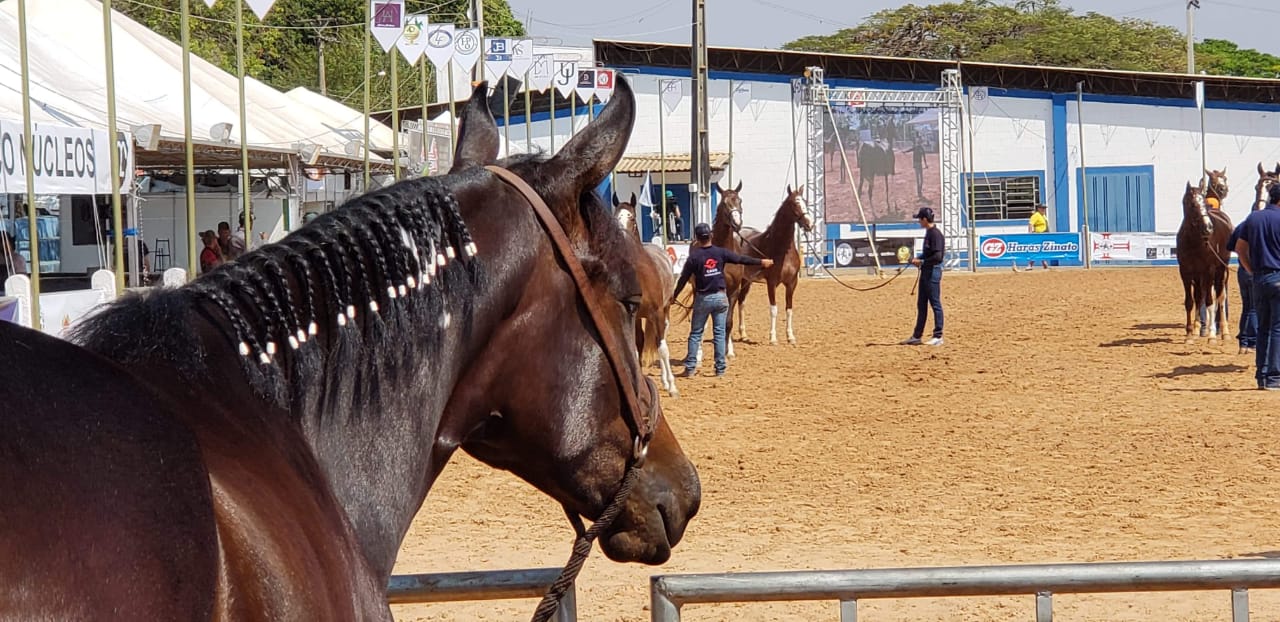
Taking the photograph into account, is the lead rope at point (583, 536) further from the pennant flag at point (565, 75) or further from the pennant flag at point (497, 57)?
the pennant flag at point (565, 75)

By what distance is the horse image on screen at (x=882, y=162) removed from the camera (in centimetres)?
4431

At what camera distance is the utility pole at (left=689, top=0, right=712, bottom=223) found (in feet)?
111

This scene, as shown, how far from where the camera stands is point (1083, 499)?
9312 mm

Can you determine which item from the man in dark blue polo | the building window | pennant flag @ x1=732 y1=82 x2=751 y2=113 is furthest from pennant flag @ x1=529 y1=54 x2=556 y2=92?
the building window

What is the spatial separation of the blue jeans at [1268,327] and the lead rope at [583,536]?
42.1 feet

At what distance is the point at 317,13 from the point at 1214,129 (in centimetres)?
3561

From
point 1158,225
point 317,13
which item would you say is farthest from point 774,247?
point 317,13

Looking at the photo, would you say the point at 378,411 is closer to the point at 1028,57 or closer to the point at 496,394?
the point at 496,394

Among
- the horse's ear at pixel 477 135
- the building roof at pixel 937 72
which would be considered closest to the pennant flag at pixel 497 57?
the horse's ear at pixel 477 135

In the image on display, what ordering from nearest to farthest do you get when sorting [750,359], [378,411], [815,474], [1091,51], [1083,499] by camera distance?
[378,411] → [1083,499] → [815,474] → [750,359] → [1091,51]

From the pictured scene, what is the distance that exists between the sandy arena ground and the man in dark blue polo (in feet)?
1.66

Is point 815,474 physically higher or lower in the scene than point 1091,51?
lower

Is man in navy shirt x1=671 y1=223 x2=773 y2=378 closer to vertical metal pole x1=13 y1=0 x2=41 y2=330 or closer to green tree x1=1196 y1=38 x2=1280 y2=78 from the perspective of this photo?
vertical metal pole x1=13 y1=0 x2=41 y2=330

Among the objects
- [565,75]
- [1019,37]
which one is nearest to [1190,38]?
[1019,37]
